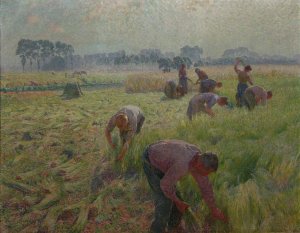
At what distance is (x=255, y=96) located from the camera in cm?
604

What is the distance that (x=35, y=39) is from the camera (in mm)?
7559

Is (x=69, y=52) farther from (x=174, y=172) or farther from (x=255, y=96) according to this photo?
(x=174, y=172)

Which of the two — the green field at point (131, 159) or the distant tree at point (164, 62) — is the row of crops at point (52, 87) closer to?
the green field at point (131, 159)

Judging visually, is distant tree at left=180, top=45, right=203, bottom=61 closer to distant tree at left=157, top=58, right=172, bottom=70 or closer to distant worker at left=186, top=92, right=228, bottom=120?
distant tree at left=157, top=58, right=172, bottom=70

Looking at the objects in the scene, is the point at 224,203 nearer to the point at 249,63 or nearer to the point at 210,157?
the point at 210,157

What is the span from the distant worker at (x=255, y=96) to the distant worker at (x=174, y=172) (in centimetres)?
128

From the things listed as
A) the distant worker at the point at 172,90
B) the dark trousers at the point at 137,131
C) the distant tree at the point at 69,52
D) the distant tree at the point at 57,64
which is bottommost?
the dark trousers at the point at 137,131

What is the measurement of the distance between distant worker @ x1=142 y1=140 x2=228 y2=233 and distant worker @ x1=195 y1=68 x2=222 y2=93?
140 centimetres

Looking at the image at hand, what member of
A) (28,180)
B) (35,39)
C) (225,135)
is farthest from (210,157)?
(35,39)

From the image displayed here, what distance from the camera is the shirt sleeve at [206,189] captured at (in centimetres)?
512

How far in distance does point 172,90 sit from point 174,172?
72.5 inches

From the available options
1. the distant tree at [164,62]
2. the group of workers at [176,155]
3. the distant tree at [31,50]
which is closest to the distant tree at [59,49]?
the distant tree at [31,50]

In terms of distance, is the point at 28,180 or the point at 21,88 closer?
the point at 28,180

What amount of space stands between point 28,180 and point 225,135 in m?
2.62
